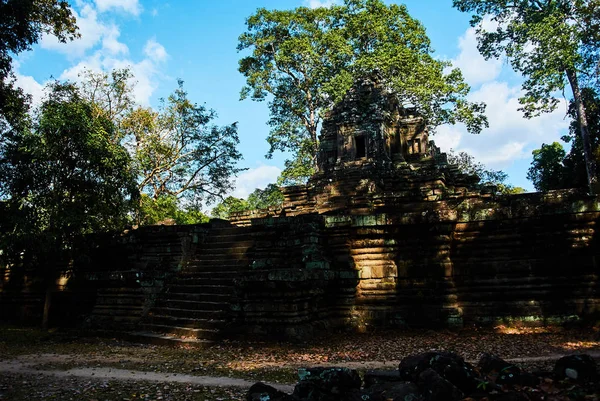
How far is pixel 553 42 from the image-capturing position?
1919 cm

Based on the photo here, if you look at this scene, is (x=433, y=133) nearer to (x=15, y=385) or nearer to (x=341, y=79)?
(x=341, y=79)

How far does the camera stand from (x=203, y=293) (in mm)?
8812

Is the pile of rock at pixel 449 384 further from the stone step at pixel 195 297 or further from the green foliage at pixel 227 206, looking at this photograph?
the green foliage at pixel 227 206

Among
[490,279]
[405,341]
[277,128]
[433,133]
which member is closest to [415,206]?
[490,279]

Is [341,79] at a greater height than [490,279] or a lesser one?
greater

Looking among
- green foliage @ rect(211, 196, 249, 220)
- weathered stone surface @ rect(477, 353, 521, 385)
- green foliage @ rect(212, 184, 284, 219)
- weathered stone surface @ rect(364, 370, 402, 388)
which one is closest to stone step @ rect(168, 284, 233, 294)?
weathered stone surface @ rect(364, 370, 402, 388)

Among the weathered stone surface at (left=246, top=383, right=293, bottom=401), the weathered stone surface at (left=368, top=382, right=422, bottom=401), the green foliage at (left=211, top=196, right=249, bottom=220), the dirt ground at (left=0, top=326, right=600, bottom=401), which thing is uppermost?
the green foliage at (left=211, top=196, right=249, bottom=220)

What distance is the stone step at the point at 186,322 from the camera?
7602 millimetres

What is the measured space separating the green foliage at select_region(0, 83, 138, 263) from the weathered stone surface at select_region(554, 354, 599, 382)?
29.8 feet

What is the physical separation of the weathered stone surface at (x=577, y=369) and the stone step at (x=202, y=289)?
613 cm

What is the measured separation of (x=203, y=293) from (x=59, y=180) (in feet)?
14.1

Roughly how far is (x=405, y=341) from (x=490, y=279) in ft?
7.51

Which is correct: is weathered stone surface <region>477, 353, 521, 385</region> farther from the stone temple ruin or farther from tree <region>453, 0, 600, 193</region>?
tree <region>453, 0, 600, 193</region>

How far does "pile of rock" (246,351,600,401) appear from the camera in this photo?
3.19m
